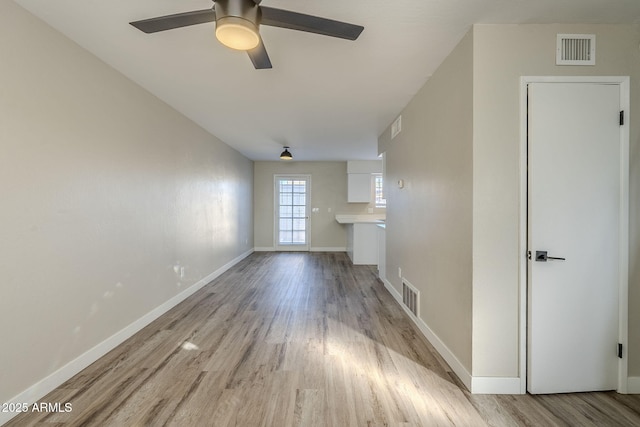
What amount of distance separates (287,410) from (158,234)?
91.5 inches

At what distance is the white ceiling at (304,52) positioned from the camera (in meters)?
1.60

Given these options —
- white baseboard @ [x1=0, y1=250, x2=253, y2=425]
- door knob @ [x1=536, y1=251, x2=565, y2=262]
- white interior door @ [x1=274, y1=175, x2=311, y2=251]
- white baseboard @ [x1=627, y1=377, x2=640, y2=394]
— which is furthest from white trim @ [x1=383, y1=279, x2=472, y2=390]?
white interior door @ [x1=274, y1=175, x2=311, y2=251]

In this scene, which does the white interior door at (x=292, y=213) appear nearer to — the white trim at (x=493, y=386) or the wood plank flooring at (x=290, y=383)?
the wood plank flooring at (x=290, y=383)

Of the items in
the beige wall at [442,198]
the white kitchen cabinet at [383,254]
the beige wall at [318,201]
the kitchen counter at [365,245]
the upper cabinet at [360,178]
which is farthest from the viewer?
the beige wall at [318,201]

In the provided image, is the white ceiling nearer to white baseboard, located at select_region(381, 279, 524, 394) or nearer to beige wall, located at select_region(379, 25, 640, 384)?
beige wall, located at select_region(379, 25, 640, 384)

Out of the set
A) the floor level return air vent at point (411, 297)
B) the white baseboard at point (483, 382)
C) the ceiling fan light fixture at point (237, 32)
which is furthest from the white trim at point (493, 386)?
the ceiling fan light fixture at point (237, 32)

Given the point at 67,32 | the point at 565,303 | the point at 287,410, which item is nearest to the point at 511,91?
the point at 565,303

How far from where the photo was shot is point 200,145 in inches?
157

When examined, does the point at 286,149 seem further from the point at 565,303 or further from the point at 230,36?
the point at 565,303

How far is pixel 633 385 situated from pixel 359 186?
5.58m

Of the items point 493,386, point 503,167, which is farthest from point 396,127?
point 493,386

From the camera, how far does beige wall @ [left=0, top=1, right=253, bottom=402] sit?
1570mm

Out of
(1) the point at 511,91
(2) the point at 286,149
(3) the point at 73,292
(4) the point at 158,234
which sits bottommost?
(3) the point at 73,292

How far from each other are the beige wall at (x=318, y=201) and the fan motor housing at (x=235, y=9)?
601cm
